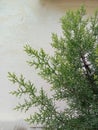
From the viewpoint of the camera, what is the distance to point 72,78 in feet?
2.89

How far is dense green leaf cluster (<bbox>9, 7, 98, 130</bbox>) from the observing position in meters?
0.90

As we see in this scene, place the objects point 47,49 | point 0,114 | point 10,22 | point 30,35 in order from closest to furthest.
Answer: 1. point 0,114
2. point 47,49
3. point 30,35
4. point 10,22

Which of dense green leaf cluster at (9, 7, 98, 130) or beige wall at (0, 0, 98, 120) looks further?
beige wall at (0, 0, 98, 120)

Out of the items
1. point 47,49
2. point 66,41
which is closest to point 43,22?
point 47,49

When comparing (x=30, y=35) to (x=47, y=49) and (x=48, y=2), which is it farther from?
(x=48, y=2)

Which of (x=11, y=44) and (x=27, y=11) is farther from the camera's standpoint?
(x=27, y=11)

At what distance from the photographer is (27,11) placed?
1965mm

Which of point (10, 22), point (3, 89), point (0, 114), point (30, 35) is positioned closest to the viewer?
point (0, 114)

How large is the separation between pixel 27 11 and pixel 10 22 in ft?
0.46

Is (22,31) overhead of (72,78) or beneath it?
overhead

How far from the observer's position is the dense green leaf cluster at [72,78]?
2.94 ft

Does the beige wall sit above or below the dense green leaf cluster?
above

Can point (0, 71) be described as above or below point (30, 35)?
below

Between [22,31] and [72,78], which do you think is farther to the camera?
[22,31]
